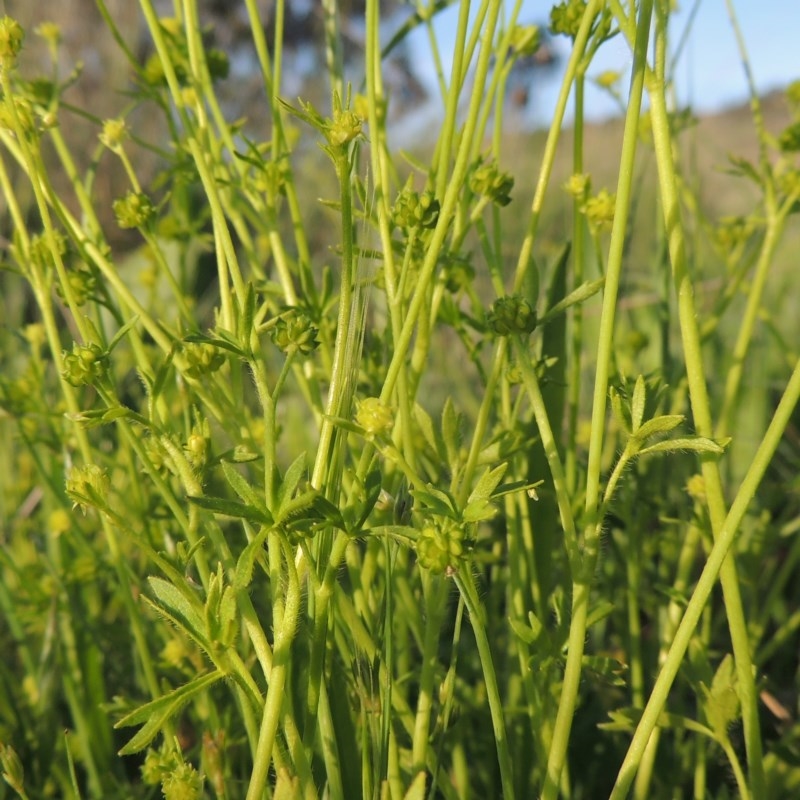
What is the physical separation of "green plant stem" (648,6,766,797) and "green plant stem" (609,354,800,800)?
0.07m

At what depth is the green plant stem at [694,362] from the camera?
1.89 ft

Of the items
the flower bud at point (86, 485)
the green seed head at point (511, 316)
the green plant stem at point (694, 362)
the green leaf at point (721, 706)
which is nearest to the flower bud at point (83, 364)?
the flower bud at point (86, 485)

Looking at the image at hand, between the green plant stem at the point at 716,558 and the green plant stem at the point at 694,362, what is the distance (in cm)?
7

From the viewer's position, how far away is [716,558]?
1.80 feet

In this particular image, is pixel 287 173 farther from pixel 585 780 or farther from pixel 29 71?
pixel 29 71

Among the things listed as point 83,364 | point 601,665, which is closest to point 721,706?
point 601,665

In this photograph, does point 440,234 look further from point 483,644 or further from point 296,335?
point 483,644

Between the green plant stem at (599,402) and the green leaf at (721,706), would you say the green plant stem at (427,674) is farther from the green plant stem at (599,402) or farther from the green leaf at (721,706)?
the green leaf at (721,706)

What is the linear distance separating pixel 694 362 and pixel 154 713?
1.36ft

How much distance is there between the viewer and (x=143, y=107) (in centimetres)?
484

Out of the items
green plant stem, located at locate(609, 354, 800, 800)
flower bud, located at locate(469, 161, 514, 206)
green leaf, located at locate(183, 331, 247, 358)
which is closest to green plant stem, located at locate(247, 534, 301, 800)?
green leaf, located at locate(183, 331, 247, 358)

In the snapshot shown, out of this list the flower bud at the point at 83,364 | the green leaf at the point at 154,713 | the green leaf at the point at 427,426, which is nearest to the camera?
the green leaf at the point at 154,713

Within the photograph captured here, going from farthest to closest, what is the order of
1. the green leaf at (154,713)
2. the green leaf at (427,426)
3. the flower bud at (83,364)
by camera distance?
the green leaf at (427,426) < the flower bud at (83,364) < the green leaf at (154,713)

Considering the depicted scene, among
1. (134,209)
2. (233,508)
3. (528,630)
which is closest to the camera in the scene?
(233,508)
